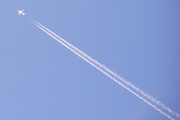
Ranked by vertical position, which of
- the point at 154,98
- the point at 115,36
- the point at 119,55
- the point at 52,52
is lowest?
the point at 52,52

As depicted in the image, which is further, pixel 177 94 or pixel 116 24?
pixel 116 24

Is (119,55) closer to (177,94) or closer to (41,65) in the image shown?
(177,94)

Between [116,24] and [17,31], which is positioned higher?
[116,24]

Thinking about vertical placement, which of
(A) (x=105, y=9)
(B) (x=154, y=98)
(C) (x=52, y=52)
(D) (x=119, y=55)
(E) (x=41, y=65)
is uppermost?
(A) (x=105, y=9)

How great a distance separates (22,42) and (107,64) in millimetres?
3095

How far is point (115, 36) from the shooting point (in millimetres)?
6676

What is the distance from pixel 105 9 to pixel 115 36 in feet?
3.50

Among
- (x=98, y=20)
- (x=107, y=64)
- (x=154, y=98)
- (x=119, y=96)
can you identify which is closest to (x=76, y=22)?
(x=98, y=20)

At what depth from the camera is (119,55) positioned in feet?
21.5

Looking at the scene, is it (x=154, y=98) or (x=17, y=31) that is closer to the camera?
(x=154, y=98)

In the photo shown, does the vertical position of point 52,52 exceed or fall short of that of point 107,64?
it falls short

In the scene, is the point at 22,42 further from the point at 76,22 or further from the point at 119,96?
the point at 119,96

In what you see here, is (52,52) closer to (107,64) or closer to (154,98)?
(107,64)

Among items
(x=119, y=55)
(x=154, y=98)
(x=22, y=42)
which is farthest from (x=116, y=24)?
(x=22, y=42)
